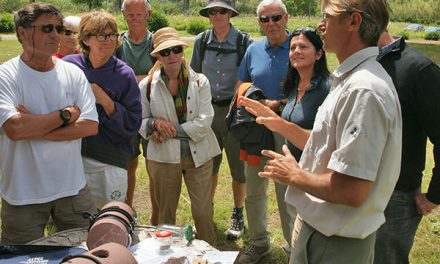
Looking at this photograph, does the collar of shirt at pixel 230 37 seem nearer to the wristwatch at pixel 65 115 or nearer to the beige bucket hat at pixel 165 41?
the beige bucket hat at pixel 165 41

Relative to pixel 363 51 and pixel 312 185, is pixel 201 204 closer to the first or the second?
pixel 312 185

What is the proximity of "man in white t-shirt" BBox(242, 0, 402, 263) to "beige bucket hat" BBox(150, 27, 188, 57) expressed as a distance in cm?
191

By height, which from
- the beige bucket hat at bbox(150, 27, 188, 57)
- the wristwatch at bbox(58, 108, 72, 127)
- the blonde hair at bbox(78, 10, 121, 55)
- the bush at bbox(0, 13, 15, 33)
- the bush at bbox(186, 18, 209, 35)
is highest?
the blonde hair at bbox(78, 10, 121, 55)

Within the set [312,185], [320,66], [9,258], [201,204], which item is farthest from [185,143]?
[312,185]

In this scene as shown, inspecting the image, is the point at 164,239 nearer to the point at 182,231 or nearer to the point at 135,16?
the point at 182,231

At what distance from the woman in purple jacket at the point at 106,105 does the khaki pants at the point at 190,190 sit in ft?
1.39

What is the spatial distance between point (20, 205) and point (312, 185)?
1.96 m

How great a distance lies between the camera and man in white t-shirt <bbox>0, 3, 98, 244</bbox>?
2.96 m

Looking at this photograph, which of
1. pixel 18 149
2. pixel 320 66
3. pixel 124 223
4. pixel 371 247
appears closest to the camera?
pixel 371 247

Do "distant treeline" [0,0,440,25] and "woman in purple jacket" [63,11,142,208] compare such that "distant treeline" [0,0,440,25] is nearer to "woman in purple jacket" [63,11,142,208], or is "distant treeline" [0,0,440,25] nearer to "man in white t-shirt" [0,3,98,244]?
"woman in purple jacket" [63,11,142,208]

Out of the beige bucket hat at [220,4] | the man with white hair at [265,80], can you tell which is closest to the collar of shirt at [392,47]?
the man with white hair at [265,80]

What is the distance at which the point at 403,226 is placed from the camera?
271 cm

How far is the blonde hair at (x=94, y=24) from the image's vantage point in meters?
3.57

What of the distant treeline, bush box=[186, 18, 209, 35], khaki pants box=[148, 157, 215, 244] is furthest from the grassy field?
the distant treeline
